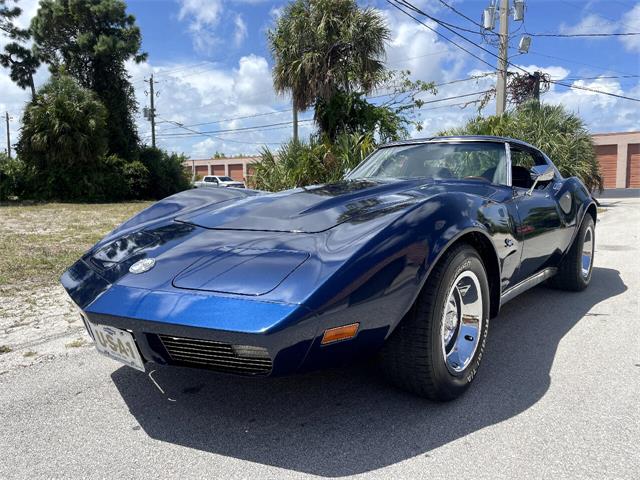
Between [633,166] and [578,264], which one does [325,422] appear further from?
[633,166]

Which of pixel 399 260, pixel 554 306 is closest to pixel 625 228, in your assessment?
pixel 554 306

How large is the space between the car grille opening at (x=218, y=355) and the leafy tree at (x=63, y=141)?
21507mm

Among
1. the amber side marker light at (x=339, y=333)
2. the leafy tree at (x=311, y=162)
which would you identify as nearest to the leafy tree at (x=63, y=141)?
the leafy tree at (x=311, y=162)

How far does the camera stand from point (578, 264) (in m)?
4.17

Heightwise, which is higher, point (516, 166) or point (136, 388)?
point (516, 166)

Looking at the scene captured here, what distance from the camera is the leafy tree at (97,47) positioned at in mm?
25703

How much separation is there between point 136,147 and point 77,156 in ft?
18.6

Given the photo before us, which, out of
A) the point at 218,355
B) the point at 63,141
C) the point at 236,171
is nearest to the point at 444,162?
the point at 218,355

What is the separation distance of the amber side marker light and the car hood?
51 centimetres

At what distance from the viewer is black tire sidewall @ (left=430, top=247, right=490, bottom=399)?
208 cm

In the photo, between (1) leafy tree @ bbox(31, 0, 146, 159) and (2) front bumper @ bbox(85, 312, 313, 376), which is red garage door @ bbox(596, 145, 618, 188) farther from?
(2) front bumper @ bbox(85, 312, 313, 376)

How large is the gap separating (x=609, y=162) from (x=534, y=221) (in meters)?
30.2

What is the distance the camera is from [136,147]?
26688mm

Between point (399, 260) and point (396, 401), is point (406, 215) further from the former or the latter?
point (396, 401)
